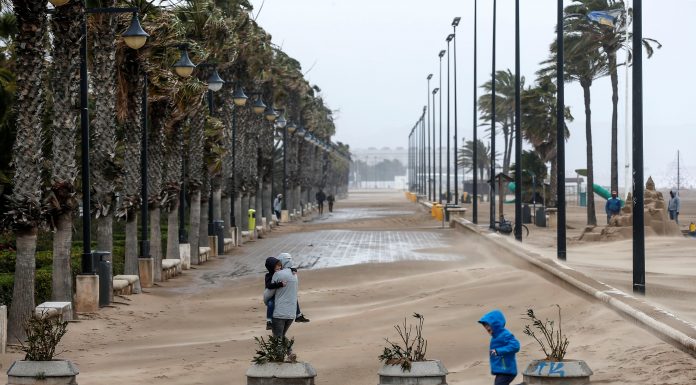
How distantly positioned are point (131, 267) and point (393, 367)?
58.8 ft

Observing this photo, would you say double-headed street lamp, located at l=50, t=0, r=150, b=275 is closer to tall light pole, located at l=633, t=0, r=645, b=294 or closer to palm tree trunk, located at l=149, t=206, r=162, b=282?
palm tree trunk, located at l=149, t=206, r=162, b=282

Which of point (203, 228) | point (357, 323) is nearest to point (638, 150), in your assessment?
point (357, 323)

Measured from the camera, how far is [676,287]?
81.2 ft

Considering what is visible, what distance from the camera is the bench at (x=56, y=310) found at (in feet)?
67.4

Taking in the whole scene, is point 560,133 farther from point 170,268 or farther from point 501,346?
point 501,346

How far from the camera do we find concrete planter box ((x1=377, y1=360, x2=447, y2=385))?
43.2 feet

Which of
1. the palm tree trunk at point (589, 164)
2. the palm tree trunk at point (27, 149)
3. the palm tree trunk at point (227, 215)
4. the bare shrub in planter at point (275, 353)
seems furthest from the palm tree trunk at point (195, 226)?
the bare shrub in planter at point (275, 353)

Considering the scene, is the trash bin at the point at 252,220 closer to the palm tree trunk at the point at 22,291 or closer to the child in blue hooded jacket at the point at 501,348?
the palm tree trunk at the point at 22,291

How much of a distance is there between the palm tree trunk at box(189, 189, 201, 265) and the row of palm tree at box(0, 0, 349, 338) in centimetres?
4

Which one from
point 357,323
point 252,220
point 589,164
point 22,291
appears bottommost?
point 357,323

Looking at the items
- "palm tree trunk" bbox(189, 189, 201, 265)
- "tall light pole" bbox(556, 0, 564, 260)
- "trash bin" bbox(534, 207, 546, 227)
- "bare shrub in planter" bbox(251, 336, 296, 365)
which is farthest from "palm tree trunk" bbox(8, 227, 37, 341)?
"trash bin" bbox(534, 207, 546, 227)

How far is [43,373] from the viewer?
13.9 meters

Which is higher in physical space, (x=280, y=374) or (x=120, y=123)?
(x=120, y=123)

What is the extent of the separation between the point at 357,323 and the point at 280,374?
31.0 feet
